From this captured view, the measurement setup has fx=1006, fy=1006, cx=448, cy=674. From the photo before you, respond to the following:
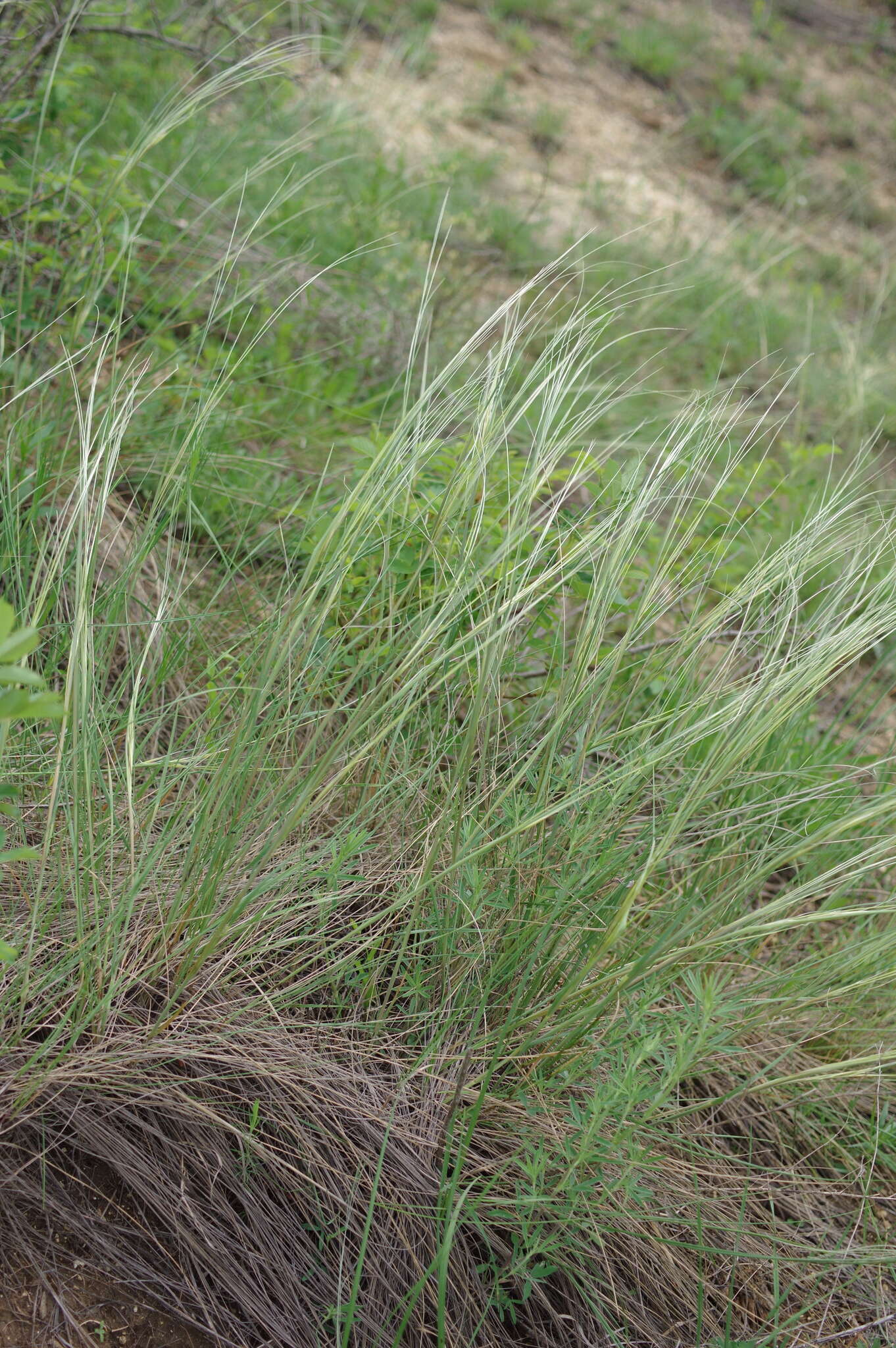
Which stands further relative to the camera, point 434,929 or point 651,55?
point 651,55

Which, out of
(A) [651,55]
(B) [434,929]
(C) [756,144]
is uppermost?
(A) [651,55]

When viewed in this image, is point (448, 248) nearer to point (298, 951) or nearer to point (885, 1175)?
point (298, 951)

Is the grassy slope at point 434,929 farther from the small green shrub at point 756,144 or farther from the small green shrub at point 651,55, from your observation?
the small green shrub at point 651,55

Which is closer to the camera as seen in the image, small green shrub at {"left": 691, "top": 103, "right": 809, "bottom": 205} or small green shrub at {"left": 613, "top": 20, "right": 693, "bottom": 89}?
small green shrub at {"left": 691, "top": 103, "right": 809, "bottom": 205}

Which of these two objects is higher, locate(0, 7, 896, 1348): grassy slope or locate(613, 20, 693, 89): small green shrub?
locate(613, 20, 693, 89): small green shrub

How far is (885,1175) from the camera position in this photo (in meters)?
1.71

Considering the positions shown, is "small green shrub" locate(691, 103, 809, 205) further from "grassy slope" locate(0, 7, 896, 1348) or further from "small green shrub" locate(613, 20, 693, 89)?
"grassy slope" locate(0, 7, 896, 1348)

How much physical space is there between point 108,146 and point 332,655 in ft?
7.91

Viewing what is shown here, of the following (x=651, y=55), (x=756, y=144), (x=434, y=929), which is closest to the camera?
(x=434, y=929)

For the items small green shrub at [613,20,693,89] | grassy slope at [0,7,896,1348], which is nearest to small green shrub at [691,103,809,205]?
small green shrub at [613,20,693,89]

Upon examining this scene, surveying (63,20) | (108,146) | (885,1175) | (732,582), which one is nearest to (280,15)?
(108,146)

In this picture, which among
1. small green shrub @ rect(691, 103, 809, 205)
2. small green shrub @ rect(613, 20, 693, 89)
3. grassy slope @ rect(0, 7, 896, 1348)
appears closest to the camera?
grassy slope @ rect(0, 7, 896, 1348)

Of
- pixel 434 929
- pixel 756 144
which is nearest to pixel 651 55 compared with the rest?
pixel 756 144

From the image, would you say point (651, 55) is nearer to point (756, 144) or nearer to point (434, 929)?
point (756, 144)
